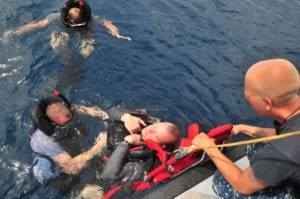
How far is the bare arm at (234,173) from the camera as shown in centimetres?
306

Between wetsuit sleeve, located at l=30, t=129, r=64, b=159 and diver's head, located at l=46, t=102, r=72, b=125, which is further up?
diver's head, located at l=46, t=102, r=72, b=125

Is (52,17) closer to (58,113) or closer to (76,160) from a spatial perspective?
(58,113)

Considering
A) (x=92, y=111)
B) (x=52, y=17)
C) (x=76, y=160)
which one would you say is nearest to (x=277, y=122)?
(x=76, y=160)

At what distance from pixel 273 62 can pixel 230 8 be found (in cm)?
706

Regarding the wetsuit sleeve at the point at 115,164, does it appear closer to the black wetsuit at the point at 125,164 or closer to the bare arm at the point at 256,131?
the black wetsuit at the point at 125,164

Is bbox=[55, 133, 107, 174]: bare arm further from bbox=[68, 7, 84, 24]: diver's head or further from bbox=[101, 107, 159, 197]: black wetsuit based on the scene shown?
bbox=[68, 7, 84, 24]: diver's head

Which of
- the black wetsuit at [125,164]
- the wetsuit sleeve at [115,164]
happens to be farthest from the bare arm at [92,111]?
the wetsuit sleeve at [115,164]

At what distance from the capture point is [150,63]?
7387mm

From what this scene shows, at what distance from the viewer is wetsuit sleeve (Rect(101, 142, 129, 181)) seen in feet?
14.6

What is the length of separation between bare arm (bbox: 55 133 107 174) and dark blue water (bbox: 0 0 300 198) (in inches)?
14.2

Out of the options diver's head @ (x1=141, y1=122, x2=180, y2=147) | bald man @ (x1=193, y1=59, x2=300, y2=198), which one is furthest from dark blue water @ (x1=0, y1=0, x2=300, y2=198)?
bald man @ (x1=193, y1=59, x2=300, y2=198)

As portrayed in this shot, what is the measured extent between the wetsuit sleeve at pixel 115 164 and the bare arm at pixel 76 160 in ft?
1.34

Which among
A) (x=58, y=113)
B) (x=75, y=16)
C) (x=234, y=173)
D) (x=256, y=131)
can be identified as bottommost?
(x=58, y=113)

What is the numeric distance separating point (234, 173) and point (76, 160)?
222 centimetres
